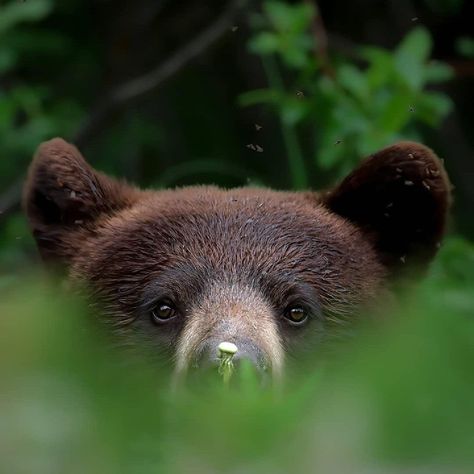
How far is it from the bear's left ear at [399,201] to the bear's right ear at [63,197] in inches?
27.0

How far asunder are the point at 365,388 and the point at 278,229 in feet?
7.61

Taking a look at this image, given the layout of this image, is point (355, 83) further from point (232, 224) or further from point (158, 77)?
point (232, 224)

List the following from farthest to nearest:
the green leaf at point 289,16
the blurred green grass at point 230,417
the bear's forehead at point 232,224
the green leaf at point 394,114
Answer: the green leaf at point 289,16 < the green leaf at point 394,114 < the bear's forehead at point 232,224 < the blurred green grass at point 230,417

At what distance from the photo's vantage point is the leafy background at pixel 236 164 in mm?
973

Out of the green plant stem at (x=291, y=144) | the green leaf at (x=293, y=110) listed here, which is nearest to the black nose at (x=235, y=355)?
the green plant stem at (x=291, y=144)

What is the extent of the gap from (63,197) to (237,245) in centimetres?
61

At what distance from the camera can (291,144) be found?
5746 mm

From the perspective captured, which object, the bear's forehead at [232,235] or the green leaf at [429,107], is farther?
the green leaf at [429,107]

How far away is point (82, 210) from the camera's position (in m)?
3.54

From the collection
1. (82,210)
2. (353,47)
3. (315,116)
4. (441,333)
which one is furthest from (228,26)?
(441,333)

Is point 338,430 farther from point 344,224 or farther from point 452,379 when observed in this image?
point 344,224

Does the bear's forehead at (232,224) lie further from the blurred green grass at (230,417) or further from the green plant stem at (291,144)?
the blurred green grass at (230,417)

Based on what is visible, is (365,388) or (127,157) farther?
(127,157)

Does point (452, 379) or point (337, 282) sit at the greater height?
point (337, 282)
